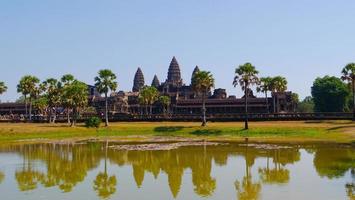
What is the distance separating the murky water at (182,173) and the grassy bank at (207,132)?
16.9m

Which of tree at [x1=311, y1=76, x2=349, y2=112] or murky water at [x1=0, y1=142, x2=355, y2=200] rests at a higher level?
tree at [x1=311, y1=76, x2=349, y2=112]

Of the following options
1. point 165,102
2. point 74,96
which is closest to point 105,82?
point 74,96

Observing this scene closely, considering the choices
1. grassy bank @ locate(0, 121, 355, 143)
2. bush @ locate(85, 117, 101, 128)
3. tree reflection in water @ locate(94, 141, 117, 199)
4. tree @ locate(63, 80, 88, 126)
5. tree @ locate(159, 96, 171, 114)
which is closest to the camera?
tree reflection in water @ locate(94, 141, 117, 199)

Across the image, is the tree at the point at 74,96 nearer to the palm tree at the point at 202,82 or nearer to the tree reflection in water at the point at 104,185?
the palm tree at the point at 202,82

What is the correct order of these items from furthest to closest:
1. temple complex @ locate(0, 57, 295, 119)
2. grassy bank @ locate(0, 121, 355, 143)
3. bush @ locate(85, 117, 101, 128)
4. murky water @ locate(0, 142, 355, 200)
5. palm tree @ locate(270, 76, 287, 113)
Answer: temple complex @ locate(0, 57, 295, 119), palm tree @ locate(270, 76, 287, 113), bush @ locate(85, 117, 101, 128), grassy bank @ locate(0, 121, 355, 143), murky water @ locate(0, 142, 355, 200)

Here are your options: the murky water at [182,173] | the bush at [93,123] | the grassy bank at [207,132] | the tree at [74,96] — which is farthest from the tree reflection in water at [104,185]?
the tree at [74,96]

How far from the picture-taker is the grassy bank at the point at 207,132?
76400mm

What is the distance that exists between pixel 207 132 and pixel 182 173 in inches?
1833

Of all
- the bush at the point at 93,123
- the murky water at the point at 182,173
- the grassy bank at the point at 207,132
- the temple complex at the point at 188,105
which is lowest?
the murky water at the point at 182,173

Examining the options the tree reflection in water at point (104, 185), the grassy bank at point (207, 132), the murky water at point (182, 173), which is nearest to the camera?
the murky water at point (182, 173)

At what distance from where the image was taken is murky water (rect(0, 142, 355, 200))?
29.3m

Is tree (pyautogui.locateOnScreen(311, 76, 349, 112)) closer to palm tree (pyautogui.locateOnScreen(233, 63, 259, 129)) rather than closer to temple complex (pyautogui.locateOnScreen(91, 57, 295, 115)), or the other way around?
temple complex (pyautogui.locateOnScreen(91, 57, 295, 115))

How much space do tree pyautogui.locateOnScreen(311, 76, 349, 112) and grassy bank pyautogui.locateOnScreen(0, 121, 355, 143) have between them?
55.4m

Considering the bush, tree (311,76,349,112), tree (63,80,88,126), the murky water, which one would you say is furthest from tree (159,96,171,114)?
the murky water
